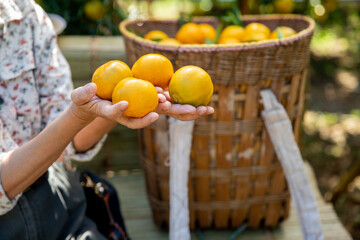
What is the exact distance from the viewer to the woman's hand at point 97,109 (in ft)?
2.56

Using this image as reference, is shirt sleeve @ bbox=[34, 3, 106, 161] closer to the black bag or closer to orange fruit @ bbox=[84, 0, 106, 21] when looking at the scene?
the black bag

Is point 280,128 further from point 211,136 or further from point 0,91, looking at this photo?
point 0,91

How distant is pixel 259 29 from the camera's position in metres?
1.42

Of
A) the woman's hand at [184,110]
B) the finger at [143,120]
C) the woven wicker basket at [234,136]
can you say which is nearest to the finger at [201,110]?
the woman's hand at [184,110]

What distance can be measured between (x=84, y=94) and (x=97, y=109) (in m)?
0.04

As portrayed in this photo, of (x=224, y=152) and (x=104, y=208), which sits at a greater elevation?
(x=224, y=152)

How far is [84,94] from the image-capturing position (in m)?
0.79

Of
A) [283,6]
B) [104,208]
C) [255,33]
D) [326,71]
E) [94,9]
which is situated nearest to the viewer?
[104,208]

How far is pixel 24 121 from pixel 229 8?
6.85ft

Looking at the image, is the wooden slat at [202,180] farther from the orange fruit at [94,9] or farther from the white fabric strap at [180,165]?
the orange fruit at [94,9]

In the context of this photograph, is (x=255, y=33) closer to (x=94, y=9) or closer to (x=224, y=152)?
(x=224, y=152)

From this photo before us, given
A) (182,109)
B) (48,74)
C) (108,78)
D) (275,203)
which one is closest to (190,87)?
(182,109)

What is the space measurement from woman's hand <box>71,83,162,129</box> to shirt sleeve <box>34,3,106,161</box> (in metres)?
0.32

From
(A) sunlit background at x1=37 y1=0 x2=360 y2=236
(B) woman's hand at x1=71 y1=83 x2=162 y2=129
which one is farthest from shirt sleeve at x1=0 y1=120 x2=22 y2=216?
(A) sunlit background at x1=37 y1=0 x2=360 y2=236
